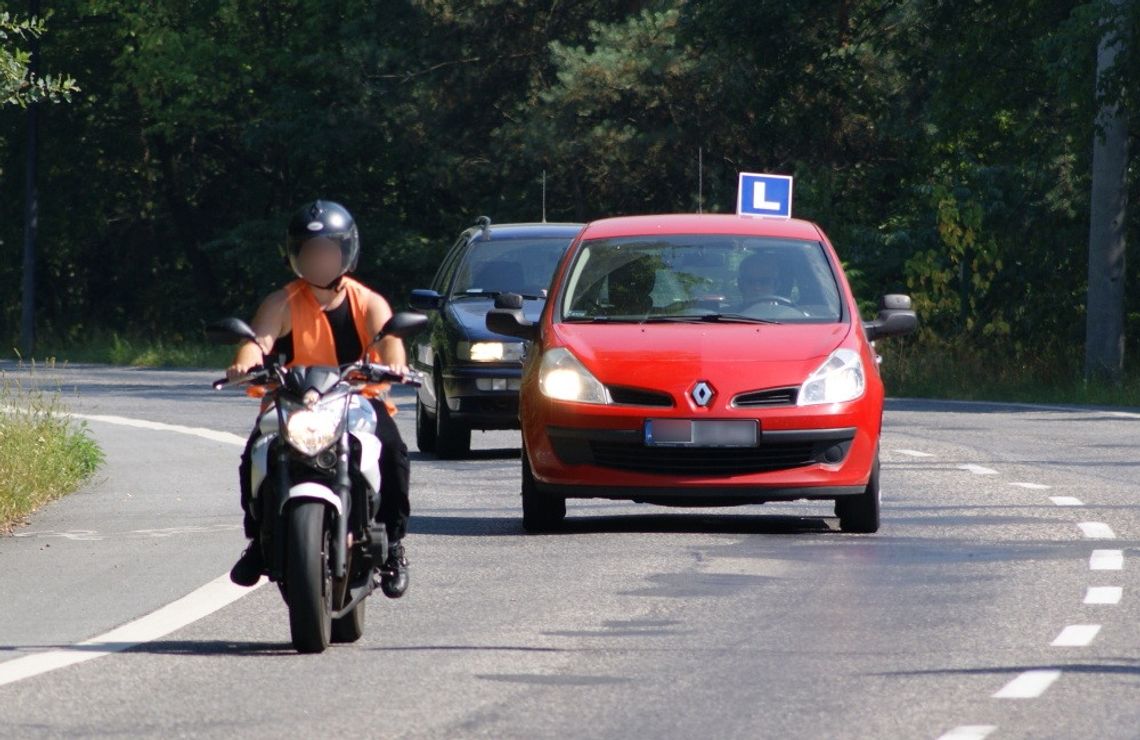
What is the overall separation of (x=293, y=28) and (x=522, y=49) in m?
9.46

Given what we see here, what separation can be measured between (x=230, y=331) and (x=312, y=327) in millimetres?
454

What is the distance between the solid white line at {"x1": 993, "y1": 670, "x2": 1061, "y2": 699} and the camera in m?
7.81

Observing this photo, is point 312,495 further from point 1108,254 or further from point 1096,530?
point 1108,254

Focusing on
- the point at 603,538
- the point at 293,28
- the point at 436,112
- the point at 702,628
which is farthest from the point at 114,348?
the point at 702,628

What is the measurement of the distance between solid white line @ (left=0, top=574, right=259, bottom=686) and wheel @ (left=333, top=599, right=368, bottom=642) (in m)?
0.69

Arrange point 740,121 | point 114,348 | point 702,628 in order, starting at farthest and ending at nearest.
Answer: point 114,348
point 740,121
point 702,628

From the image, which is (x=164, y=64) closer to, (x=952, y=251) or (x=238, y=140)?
(x=238, y=140)

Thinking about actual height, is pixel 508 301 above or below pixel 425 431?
above

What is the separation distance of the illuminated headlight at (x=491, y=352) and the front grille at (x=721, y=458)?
19.1 ft

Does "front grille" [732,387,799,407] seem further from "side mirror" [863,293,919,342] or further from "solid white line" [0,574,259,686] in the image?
"solid white line" [0,574,259,686]

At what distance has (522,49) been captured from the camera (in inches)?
1882

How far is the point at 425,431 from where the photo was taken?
20078 millimetres

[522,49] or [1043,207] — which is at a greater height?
[522,49]

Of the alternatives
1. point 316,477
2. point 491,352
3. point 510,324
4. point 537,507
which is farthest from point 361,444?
point 491,352
